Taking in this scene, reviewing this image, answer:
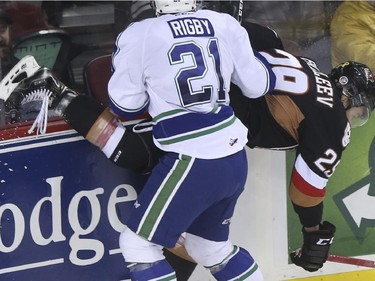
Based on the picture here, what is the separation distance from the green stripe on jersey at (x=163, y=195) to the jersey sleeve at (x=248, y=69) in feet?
0.92

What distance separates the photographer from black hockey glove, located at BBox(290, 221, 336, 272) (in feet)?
9.15

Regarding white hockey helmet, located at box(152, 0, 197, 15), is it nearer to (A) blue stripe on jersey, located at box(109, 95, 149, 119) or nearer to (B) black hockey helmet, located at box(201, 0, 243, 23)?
(A) blue stripe on jersey, located at box(109, 95, 149, 119)

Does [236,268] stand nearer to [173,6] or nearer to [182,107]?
[182,107]

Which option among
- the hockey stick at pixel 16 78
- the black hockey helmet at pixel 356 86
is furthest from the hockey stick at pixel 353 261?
the hockey stick at pixel 16 78

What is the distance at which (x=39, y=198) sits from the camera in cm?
272

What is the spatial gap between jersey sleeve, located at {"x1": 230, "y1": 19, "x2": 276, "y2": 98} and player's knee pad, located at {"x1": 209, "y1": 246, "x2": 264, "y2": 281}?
0.50 m

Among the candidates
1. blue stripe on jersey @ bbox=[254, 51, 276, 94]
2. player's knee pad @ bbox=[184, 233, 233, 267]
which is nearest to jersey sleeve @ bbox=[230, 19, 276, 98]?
blue stripe on jersey @ bbox=[254, 51, 276, 94]

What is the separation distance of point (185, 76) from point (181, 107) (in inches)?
3.6

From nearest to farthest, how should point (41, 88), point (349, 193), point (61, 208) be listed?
point (41, 88)
point (61, 208)
point (349, 193)

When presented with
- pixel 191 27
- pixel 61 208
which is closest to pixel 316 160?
pixel 191 27

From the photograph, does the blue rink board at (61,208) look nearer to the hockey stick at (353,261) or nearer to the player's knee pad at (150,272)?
the player's knee pad at (150,272)

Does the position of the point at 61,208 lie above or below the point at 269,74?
below

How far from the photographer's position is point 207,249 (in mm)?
2592

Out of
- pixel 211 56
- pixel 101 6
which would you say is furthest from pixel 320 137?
pixel 101 6
